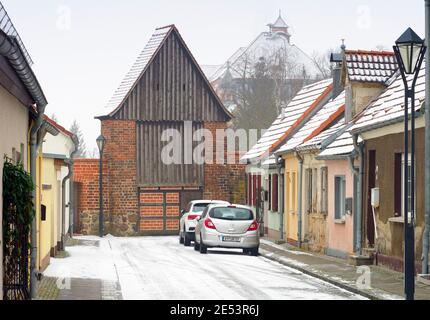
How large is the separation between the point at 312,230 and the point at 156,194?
1541cm

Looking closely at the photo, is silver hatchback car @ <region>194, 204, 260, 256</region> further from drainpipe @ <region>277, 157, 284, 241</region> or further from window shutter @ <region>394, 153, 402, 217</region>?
window shutter @ <region>394, 153, 402, 217</region>

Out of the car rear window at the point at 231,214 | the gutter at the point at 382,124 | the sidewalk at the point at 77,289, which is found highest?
the gutter at the point at 382,124

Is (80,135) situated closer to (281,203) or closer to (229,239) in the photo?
(281,203)

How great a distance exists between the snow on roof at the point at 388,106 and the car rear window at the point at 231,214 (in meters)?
4.16

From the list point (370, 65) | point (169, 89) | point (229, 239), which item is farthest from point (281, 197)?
point (169, 89)

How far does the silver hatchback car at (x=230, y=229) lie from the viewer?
29.8 metres

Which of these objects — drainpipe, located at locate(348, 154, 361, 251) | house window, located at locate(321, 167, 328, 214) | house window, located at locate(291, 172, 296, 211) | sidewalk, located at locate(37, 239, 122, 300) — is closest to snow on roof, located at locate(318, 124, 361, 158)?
drainpipe, located at locate(348, 154, 361, 251)

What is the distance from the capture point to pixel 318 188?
31297 mm

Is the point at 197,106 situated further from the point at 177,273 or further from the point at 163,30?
the point at 177,273

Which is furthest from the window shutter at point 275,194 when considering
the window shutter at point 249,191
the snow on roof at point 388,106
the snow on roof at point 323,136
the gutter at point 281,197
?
the snow on roof at point 388,106

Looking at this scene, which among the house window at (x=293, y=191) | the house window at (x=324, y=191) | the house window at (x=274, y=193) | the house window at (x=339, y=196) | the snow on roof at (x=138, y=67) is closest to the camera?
the house window at (x=339, y=196)

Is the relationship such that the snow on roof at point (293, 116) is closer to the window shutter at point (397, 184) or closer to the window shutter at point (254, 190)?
the window shutter at point (254, 190)

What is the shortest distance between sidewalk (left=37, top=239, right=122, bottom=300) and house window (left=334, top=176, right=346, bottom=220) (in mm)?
9569
